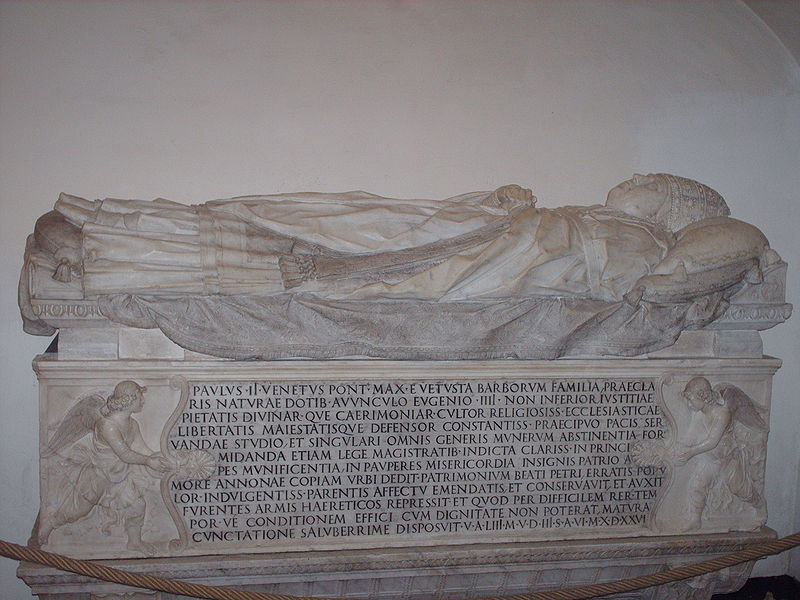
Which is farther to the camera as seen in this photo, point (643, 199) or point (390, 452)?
point (643, 199)

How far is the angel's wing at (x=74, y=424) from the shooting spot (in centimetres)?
287

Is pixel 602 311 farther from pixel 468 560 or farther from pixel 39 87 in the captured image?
pixel 39 87

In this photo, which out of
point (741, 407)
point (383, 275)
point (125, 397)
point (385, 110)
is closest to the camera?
point (125, 397)

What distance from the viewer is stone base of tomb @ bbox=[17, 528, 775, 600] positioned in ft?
9.78

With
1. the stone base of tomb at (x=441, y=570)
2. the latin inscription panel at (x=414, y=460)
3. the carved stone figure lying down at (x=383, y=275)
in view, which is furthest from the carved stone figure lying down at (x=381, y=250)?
the stone base of tomb at (x=441, y=570)

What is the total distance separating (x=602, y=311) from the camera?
3.09 m

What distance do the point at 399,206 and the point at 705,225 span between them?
50.9 inches

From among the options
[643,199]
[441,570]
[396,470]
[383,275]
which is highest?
[643,199]

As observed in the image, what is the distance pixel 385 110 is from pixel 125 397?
2055 millimetres

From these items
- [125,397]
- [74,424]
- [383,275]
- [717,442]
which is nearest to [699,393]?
[717,442]

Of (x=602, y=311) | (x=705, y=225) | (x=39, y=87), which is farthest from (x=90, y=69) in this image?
(x=705, y=225)

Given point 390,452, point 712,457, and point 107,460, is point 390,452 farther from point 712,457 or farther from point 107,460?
point 712,457

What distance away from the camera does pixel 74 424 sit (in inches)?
113

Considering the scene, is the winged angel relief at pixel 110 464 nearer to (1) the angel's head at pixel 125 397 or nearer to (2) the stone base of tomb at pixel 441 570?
(1) the angel's head at pixel 125 397
